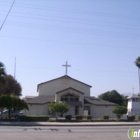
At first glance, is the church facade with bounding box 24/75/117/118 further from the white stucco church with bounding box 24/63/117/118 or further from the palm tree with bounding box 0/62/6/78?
the palm tree with bounding box 0/62/6/78

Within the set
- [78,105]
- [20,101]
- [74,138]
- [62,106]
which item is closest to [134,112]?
[78,105]

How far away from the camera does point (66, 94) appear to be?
5831 cm

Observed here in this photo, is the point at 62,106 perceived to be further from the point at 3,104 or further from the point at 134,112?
the point at 134,112

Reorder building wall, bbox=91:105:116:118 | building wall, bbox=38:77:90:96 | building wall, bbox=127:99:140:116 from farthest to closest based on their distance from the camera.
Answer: building wall, bbox=38:77:90:96 < building wall, bbox=127:99:140:116 < building wall, bbox=91:105:116:118

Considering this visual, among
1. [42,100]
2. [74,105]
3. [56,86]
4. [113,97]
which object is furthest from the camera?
[113,97]

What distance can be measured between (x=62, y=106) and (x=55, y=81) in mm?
23111

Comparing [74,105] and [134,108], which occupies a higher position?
[74,105]

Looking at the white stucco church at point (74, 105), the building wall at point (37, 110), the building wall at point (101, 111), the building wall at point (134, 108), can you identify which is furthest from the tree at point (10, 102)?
the building wall at point (134, 108)

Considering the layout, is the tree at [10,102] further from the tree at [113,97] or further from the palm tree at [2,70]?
the tree at [113,97]

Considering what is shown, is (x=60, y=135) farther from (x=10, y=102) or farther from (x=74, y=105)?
(x=74, y=105)

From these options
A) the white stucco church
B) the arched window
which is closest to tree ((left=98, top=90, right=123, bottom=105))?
the white stucco church

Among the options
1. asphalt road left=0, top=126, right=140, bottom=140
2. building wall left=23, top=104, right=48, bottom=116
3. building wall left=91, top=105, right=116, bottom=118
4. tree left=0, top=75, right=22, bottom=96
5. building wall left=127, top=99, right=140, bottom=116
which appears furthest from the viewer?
tree left=0, top=75, right=22, bottom=96

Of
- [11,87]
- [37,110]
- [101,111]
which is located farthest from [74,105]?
[11,87]

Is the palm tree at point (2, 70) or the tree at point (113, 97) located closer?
the palm tree at point (2, 70)
